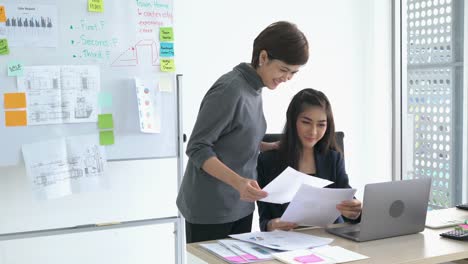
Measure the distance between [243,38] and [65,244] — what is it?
1558 mm

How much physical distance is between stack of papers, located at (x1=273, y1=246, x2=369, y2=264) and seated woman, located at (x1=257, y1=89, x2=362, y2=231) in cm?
45

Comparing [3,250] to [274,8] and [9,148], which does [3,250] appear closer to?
[9,148]

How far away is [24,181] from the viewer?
278cm

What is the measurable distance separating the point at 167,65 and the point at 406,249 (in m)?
1.55

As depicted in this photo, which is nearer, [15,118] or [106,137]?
[15,118]

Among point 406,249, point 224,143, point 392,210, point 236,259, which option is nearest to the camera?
point 236,259

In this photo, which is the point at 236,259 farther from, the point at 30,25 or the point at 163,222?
the point at 30,25

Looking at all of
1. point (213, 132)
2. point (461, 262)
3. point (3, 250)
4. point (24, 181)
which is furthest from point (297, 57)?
point (3, 250)

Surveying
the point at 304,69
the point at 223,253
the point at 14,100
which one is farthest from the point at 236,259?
the point at 304,69

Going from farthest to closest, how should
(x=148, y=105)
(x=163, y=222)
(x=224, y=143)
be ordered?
(x=163, y=222), (x=148, y=105), (x=224, y=143)

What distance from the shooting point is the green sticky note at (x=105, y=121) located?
2.62 meters

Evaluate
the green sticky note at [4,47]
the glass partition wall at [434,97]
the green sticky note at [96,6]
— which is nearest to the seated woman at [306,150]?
the green sticky note at [96,6]

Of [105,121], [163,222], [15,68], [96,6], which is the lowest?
[163,222]

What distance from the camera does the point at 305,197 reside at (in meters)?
1.74
